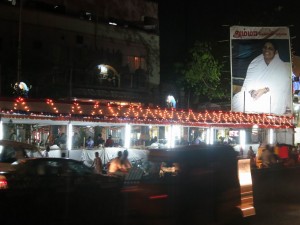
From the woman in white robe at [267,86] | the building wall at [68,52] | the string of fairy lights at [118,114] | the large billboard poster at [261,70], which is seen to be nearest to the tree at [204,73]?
the building wall at [68,52]

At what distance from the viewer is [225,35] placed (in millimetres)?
39562

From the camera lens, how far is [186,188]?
869 centimetres

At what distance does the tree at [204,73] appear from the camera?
39000 millimetres

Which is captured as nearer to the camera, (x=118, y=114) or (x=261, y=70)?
(x=118, y=114)

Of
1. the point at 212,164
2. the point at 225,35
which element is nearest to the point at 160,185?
the point at 212,164

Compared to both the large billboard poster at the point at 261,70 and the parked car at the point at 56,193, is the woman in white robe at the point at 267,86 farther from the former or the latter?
the parked car at the point at 56,193

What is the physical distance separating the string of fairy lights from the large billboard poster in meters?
2.70

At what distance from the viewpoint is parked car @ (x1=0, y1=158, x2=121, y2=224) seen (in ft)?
32.9

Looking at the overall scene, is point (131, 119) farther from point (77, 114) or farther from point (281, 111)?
point (281, 111)

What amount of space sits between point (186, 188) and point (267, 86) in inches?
1006

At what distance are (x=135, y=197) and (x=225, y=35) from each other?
32231mm

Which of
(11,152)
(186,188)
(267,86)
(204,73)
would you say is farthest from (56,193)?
(204,73)

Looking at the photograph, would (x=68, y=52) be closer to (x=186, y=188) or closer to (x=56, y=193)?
(x=56, y=193)

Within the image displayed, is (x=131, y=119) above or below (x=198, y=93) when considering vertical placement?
below
